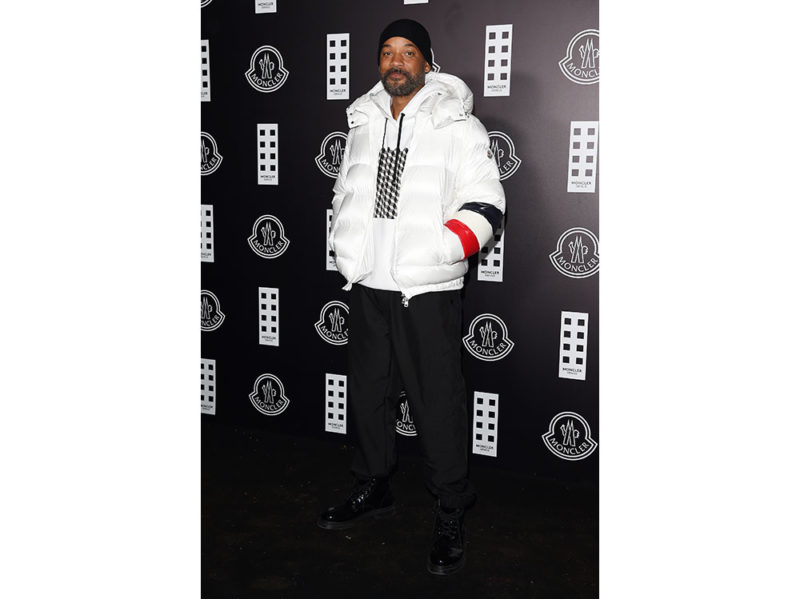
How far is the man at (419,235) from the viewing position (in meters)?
1.89

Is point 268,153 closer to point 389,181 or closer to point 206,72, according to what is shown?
point 206,72

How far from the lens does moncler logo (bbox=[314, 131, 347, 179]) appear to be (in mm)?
2635

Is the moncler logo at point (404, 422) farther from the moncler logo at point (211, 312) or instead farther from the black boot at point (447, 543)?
the moncler logo at point (211, 312)

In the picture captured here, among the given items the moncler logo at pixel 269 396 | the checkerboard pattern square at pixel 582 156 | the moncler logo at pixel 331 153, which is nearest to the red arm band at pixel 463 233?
the checkerboard pattern square at pixel 582 156

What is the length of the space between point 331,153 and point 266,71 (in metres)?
0.47

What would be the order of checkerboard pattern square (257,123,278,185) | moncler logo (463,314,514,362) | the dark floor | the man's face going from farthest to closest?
checkerboard pattern square (257,123,278,185)
moncler logo (463,314,514,362)
the man's face
the dark floor

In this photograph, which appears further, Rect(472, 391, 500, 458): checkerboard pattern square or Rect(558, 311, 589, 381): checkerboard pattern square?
Rect(472, 391, 500, 458): checkerboard pattern square

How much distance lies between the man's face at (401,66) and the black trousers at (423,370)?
629 millimetres

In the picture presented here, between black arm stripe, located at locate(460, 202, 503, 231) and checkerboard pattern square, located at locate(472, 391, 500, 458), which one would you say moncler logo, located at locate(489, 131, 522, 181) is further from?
checkerboard pattern square, located at locate(472, 391, 500, 458)

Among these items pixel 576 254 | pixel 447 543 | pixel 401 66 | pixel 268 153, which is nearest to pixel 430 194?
pixel 401 66

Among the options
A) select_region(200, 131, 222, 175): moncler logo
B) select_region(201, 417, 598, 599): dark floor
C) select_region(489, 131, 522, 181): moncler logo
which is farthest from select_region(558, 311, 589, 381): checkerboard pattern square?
select_region(200, 131, 222, 175): moncler logo

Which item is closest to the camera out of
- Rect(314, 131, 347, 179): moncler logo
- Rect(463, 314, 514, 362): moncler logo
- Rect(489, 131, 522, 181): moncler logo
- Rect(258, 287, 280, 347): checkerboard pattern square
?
Rect(489, 131, 522, 181): moncler logo

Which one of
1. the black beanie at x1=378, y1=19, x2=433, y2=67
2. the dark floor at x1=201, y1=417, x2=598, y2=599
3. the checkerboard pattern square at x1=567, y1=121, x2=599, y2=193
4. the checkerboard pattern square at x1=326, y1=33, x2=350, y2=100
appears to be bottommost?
the dark floor at x1=201, y1=417, x2=598, y2=599

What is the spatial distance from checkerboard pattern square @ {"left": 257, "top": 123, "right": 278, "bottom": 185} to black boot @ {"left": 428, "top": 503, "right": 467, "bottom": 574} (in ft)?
5.14
